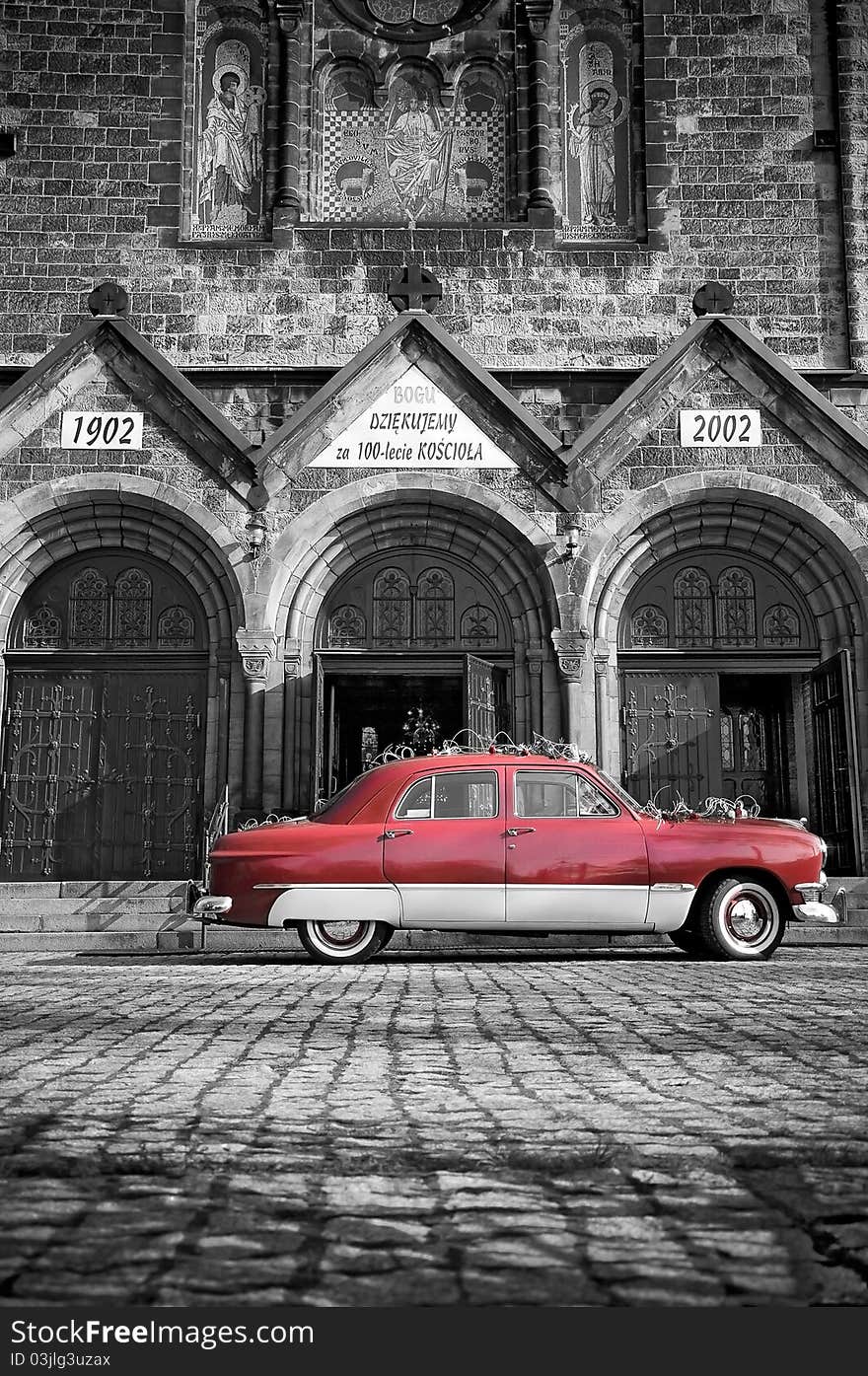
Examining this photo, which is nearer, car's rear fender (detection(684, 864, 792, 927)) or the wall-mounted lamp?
car's rear fender (detection(684, 864, 792, 927))

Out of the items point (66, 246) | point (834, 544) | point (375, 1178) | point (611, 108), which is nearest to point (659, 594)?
point (834, 544)

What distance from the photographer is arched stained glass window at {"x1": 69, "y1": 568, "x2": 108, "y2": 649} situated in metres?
16.2

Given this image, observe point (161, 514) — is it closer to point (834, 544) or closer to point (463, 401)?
point (463, 401)

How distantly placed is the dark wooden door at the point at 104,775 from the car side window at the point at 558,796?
650 centimetres

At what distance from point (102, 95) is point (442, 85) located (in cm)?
525

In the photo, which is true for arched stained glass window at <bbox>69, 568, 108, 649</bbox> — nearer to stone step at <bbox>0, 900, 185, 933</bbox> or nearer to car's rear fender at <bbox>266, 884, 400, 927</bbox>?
stone step at <bbox>0, 900, 185, 933</bbox>

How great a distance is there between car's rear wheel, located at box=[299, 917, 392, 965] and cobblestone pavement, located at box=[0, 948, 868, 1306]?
3.24 m

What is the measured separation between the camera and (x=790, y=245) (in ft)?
62.6

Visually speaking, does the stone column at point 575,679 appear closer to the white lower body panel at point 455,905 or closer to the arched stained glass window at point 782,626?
the arched stained glass window at point 782,626

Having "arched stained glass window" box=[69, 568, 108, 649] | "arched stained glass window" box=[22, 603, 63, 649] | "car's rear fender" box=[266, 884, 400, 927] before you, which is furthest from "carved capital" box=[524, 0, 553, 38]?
"car's rear fender" box=[266, 884, 400, 927]

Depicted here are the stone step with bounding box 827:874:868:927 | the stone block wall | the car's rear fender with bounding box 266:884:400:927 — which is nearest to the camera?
the car's rear fender with bounding box 266:884:400:927

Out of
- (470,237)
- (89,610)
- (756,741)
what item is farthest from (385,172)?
(756,741)

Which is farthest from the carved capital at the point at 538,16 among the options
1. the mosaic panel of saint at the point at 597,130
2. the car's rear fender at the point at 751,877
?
the car's rear fender at the point at 751,877

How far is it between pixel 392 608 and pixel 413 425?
2.31 metres
